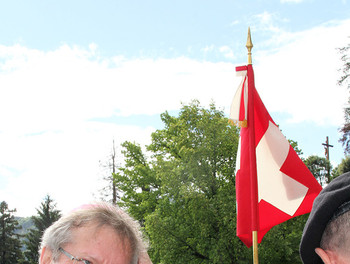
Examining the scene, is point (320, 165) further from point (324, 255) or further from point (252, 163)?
point (324, 255)

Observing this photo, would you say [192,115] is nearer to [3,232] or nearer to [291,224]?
[291,224]

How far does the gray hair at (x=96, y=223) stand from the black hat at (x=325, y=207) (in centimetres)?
90

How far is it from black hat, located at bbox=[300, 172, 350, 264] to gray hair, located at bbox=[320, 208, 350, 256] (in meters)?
0.02

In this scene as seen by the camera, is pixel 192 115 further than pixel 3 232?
No

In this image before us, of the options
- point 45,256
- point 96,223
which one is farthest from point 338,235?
point 45,256

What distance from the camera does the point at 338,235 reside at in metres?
1.30

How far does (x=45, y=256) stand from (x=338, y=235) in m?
1.24

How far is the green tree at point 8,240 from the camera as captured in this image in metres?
46.3

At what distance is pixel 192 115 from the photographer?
2198 cm

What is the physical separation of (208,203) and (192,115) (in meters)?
4.51

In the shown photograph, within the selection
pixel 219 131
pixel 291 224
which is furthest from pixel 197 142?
pixel 291 224

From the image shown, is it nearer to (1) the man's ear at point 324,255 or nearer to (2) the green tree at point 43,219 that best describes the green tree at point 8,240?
(2) the green tree at point 43,219

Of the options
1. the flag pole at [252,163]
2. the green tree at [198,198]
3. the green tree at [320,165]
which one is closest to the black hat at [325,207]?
the flag pole at [252,163]

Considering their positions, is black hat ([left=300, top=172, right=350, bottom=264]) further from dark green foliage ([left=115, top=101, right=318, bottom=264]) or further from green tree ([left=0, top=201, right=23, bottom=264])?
green tree ([left=0, top=201, right=23, bottom=264])
